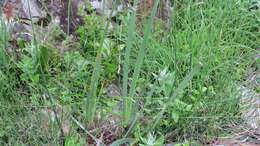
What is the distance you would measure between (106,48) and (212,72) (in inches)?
20.2

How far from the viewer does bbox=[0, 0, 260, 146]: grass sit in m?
1.82

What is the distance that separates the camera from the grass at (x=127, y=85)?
1817 mm

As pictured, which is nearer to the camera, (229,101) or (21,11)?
(229,101)

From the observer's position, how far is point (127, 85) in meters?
2.11

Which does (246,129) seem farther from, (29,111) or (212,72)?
(29,111)

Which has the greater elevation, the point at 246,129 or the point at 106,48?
the point at 106,48

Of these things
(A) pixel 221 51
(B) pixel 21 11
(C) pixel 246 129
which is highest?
(B) pixel 21 11

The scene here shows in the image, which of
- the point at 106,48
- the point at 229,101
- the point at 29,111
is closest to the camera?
the point at 29,111

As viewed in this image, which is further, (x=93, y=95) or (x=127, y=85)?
(x=127, y=85)

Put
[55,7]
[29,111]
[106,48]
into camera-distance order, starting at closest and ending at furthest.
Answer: [29,111] → [106,48] → [55,7]


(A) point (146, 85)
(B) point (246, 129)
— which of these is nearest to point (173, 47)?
(A) point (146, 85)

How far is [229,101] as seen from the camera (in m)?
2.00

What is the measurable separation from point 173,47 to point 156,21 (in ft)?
0.89

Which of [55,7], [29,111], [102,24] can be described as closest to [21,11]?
[55,7]
